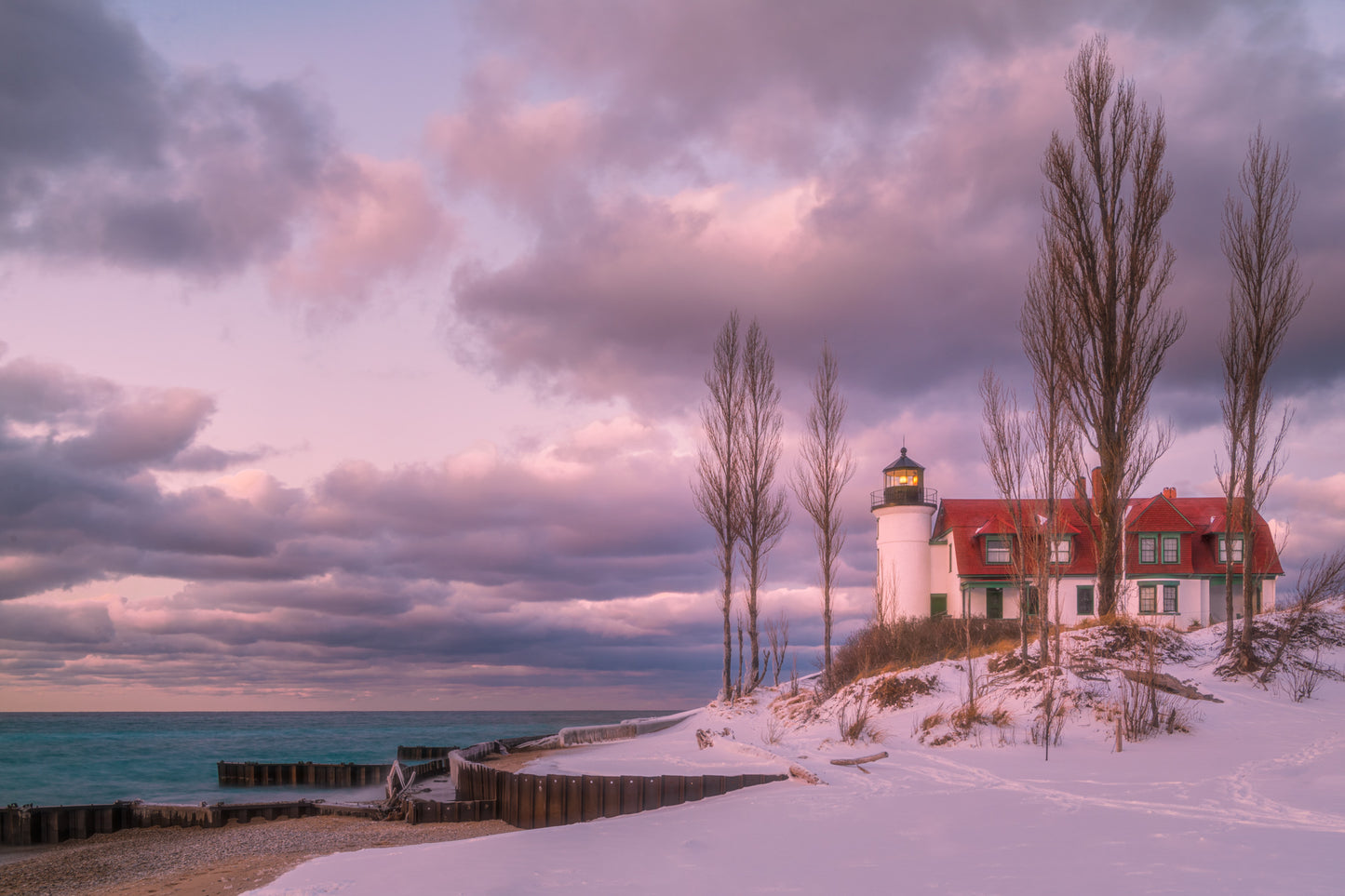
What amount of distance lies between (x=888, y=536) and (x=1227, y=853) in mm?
28442

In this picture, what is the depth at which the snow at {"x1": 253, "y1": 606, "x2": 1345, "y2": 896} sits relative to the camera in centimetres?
633

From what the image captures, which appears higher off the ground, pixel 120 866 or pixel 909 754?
pixel 909 754

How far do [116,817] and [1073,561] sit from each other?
31594 mm

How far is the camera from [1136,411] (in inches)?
864

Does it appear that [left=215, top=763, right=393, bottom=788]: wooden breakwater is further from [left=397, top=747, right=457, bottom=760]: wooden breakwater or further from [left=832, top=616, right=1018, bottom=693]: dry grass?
[left=832, top=616, right=1018, bottom=693]: dry grass

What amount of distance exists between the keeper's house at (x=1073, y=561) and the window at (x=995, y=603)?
0.12ft

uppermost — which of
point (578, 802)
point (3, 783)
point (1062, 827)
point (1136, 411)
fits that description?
point (1136, 411)

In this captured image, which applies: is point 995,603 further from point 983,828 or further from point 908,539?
point 983,828

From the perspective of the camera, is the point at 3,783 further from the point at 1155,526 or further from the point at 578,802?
the point at 1155,526

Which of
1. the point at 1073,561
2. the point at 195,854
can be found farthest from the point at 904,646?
the point at 195,854

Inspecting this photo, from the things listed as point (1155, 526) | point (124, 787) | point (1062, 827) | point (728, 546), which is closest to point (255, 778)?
point (124, 787)

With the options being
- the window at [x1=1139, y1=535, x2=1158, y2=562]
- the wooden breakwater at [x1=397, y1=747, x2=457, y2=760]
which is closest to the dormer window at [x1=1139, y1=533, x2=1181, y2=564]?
the window at [x1=1139, y1=535, x2=1158, y2=562]

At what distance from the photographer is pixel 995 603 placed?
113 ft

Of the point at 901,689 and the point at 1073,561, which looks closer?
the point at 901,689
